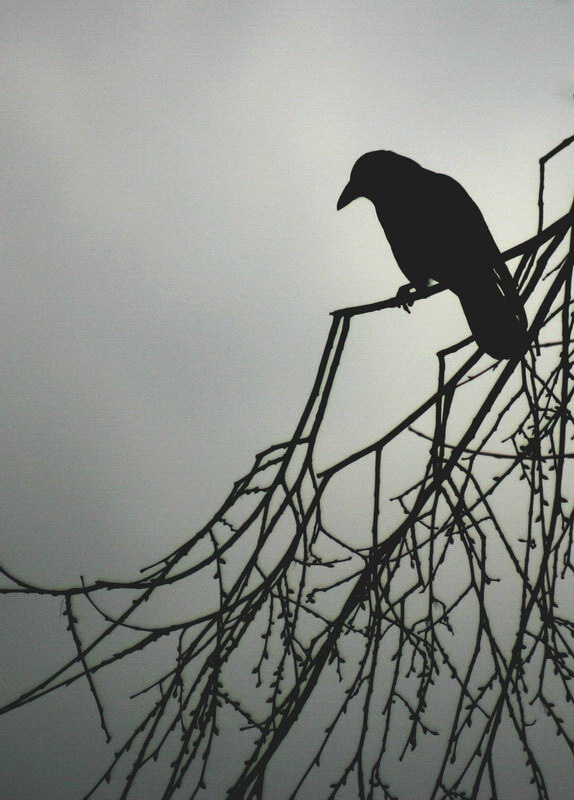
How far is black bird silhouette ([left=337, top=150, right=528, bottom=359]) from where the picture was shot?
2615 millimetres

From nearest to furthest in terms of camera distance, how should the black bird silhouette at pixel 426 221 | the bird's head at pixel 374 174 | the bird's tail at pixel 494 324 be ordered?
1. the bird's tail at pixel 494 324
2. the black bird silhouette at pixel 426 221
3. the bird's head at pixel 374 174

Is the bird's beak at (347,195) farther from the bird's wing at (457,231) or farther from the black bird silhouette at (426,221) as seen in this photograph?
the bird's wing at (457,231)

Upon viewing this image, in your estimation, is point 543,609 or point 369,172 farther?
point 369,172

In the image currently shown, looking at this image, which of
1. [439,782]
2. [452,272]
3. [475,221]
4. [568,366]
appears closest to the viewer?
[439,782]

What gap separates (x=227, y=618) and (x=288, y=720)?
0.43m

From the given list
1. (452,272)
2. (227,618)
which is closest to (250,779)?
(227,618)

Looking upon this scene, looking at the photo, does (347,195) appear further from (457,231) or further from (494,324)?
(494,324)

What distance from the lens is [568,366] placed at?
174cm

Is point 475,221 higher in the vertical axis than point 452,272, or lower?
higher

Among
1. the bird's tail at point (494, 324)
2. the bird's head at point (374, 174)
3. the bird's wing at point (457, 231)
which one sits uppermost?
the bird's head at point (374, 174)

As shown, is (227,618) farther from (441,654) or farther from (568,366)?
(568,366)

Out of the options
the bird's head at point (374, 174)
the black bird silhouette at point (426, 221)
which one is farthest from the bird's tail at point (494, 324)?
the bird's head at point (374, 174)

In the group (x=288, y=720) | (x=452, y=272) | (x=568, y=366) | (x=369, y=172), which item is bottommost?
(x=288, y=720)

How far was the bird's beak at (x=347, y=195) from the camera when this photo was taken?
3100mm
